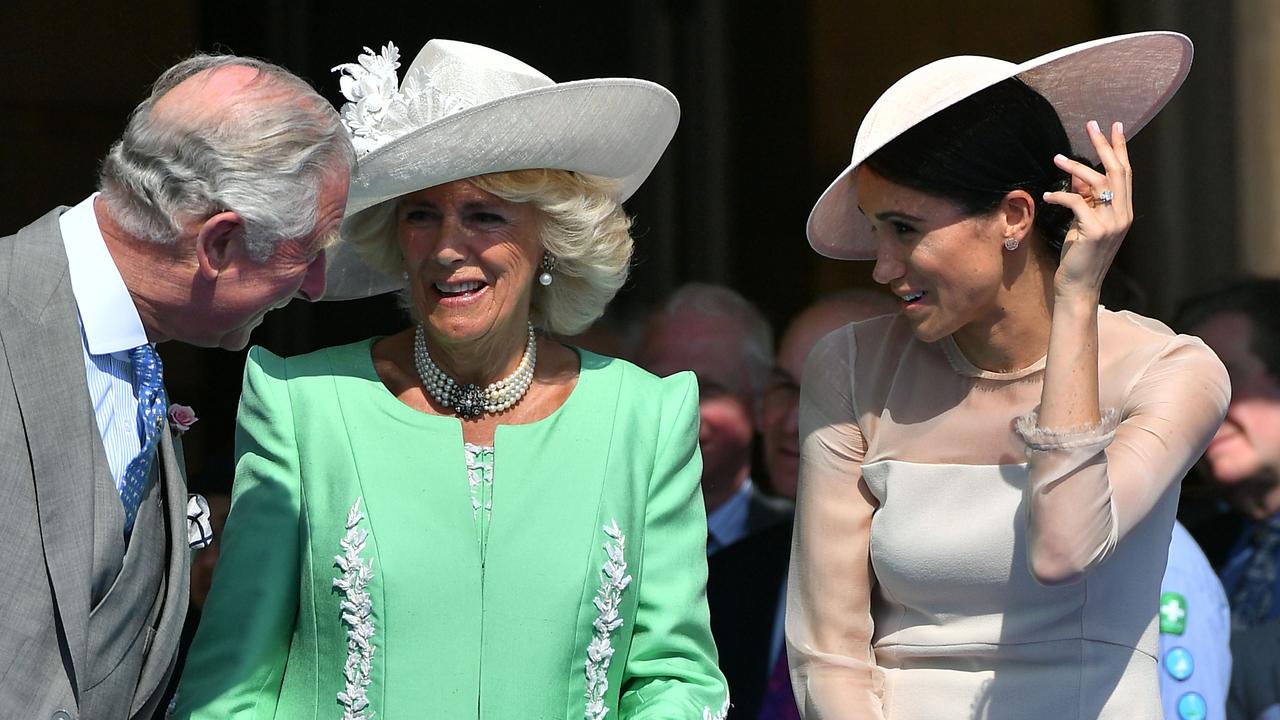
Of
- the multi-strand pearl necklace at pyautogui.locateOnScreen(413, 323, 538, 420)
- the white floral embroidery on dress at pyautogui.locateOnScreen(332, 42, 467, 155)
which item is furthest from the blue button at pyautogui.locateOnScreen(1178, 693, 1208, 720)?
the white floral embroidery on dress at pyautogui.locateOnScreen(332, 42, 467, 155)

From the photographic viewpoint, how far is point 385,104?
127 inches

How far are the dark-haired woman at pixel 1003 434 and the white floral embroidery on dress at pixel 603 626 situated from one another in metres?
0.38

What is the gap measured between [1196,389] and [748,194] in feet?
7.98

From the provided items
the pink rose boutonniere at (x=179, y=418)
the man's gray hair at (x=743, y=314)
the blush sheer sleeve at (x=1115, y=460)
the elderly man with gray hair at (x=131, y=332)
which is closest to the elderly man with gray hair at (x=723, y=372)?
the man's gray hair at (x=743, y=314)

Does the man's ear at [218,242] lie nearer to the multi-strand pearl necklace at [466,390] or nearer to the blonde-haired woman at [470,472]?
the blonde-haired woman at [470,472]

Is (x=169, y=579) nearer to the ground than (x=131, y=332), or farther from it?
nearer to the ground

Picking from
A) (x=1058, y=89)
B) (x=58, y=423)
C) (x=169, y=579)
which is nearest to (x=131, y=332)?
(x=58, y=423)

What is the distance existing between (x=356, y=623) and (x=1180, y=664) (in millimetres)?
1994

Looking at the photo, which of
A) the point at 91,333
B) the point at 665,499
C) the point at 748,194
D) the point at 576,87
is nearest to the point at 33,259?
the point at 91,333

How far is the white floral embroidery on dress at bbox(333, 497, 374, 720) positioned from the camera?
118 inches

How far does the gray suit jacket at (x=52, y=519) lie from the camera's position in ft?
8.11

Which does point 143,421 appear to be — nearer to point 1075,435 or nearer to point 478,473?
point 478,473

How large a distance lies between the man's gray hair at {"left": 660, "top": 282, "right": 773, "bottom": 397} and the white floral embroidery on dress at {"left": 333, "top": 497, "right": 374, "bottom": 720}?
237 centimetres

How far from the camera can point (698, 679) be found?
10.4 feet
